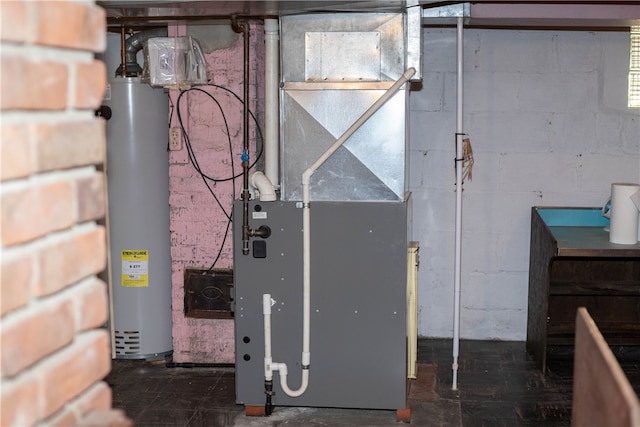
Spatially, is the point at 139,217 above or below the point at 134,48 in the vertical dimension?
below

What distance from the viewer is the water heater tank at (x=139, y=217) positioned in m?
4.86

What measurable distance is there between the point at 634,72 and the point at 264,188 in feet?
8.78

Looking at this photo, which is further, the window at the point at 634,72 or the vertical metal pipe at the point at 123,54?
the window at the point at 634,72

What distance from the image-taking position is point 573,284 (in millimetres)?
5059

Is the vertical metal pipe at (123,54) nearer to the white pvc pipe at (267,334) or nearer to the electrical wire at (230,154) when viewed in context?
the electrical wire at (230,154)

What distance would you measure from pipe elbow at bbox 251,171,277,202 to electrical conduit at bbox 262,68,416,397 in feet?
0.61

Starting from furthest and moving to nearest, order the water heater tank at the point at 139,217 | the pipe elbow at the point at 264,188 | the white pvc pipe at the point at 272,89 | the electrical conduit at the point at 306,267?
the water heater tank at the point at 139,217 < the white pvc pipe at the point at 272,89 < the pipe elbow at the point at 264,188 < the electrical conduit at the point at 306,267

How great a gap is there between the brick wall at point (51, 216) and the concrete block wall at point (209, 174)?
3.63 meters

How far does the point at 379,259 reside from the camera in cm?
396

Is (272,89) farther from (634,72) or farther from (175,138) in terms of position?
(634,72)

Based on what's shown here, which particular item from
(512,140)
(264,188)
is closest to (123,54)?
(264,188)

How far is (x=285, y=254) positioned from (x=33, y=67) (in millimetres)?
3078

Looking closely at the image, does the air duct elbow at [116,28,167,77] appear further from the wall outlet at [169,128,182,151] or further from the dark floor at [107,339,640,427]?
the dark floor at [107,339,640,427]

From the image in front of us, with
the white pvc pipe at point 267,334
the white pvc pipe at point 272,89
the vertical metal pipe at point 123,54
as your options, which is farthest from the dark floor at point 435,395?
the vertical metal pipe at point 123,54
